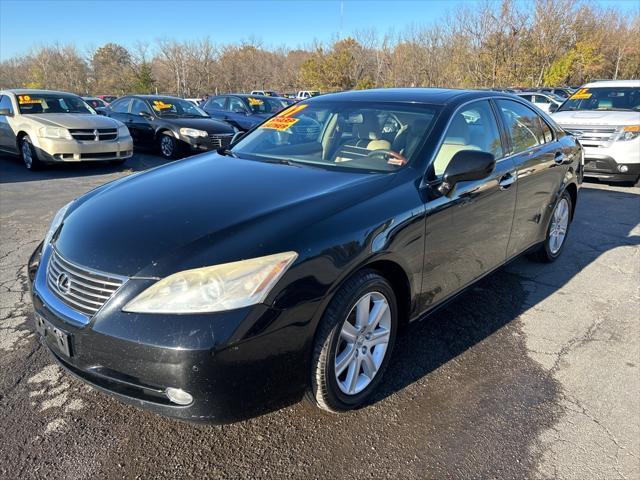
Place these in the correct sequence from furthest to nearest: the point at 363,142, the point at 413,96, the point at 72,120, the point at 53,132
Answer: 1. the point at 72,120
2. the point at 53,132
3. the point at 413,96
4. the point at 363,142

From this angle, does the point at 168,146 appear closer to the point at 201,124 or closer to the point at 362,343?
the point at 201,124

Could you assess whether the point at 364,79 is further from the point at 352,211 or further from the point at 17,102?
the point at 352,211

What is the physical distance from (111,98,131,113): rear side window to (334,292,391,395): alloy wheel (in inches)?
456

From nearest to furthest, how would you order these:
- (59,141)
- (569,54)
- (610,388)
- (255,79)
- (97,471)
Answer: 1. (97,471)
2. (610,388)
3. (59,141)
4. (569,54)
5. (255,79)

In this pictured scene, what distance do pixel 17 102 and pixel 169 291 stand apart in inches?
380

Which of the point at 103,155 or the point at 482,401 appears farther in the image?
the point at 103,155

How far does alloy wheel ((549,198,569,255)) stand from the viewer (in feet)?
15.3

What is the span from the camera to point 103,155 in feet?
30.1

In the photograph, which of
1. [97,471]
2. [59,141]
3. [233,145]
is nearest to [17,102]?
[59,141]

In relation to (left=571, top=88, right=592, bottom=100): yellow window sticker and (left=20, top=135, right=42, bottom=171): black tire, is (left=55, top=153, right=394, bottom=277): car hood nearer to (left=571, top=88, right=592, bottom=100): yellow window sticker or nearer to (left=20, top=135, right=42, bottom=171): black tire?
(left=20, top=135, right=42, bottom=171): black tire

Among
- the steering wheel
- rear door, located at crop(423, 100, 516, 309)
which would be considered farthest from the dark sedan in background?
the steering wheel

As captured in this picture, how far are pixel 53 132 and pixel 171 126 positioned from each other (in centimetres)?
262

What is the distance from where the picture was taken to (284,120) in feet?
12.7

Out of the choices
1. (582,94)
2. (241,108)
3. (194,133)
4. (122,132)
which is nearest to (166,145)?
(194,133)
